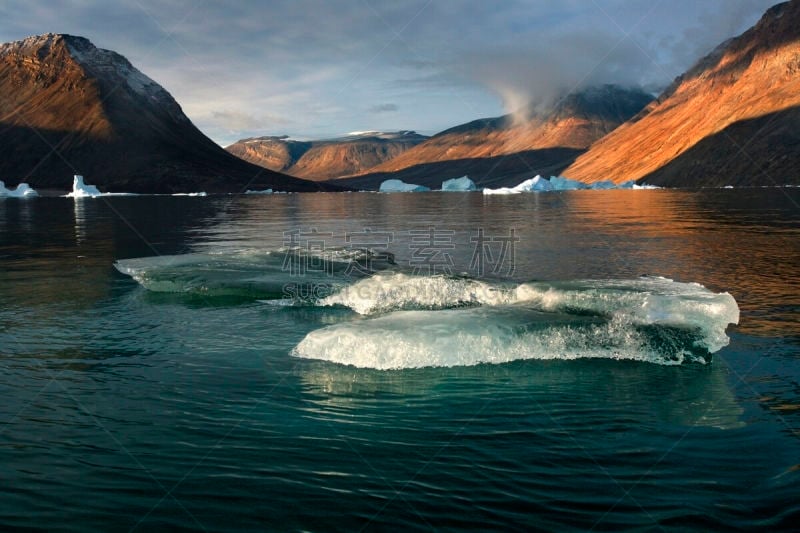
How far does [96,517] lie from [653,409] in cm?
812

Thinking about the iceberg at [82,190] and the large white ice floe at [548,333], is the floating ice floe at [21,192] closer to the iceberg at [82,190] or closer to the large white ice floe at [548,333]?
the iceberg at [82,190]

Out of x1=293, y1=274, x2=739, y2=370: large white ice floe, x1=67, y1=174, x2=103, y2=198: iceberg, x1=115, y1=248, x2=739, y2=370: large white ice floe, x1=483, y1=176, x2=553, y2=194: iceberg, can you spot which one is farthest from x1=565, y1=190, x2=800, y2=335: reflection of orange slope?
x1=67, y1=174, x2=103, y2=198: iceberg

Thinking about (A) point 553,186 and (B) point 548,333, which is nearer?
(B) point 548,333

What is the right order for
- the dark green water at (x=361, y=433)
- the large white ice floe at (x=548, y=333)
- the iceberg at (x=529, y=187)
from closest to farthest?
1. the dark green water at (x=361, y=433)
2. the large white ice floe at (x=548, y=333)
3. the iceberg at (x=529, y=187)

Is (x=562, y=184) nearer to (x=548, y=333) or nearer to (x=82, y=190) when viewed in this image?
(x=82, y=190)

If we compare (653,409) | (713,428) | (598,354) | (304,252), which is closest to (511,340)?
(598,354)

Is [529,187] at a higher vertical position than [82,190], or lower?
higher

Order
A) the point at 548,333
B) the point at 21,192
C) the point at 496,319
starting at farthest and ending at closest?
the point at 21,192 → the point at 496,319 → the point at 548,333

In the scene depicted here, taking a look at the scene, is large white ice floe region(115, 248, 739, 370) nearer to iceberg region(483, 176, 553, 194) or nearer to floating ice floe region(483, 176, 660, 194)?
iceberg region(483, 176, 553, 194)

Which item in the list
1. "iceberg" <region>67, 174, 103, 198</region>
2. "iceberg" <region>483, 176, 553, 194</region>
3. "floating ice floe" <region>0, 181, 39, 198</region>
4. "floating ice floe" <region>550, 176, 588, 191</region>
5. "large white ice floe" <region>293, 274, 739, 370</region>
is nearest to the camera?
"large white ice floe" <region>293, 274, 739, 370</region>

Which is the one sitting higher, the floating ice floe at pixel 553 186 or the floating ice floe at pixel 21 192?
the floating ice floe at pixel 553 186

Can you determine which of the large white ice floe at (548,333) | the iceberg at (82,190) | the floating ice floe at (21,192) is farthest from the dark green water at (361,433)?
the iceberg at (82,190)

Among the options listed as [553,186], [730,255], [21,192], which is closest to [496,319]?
[730,255]

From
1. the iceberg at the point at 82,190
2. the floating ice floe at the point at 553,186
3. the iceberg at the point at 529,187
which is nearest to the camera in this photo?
the iceberg at the point at 82,190
